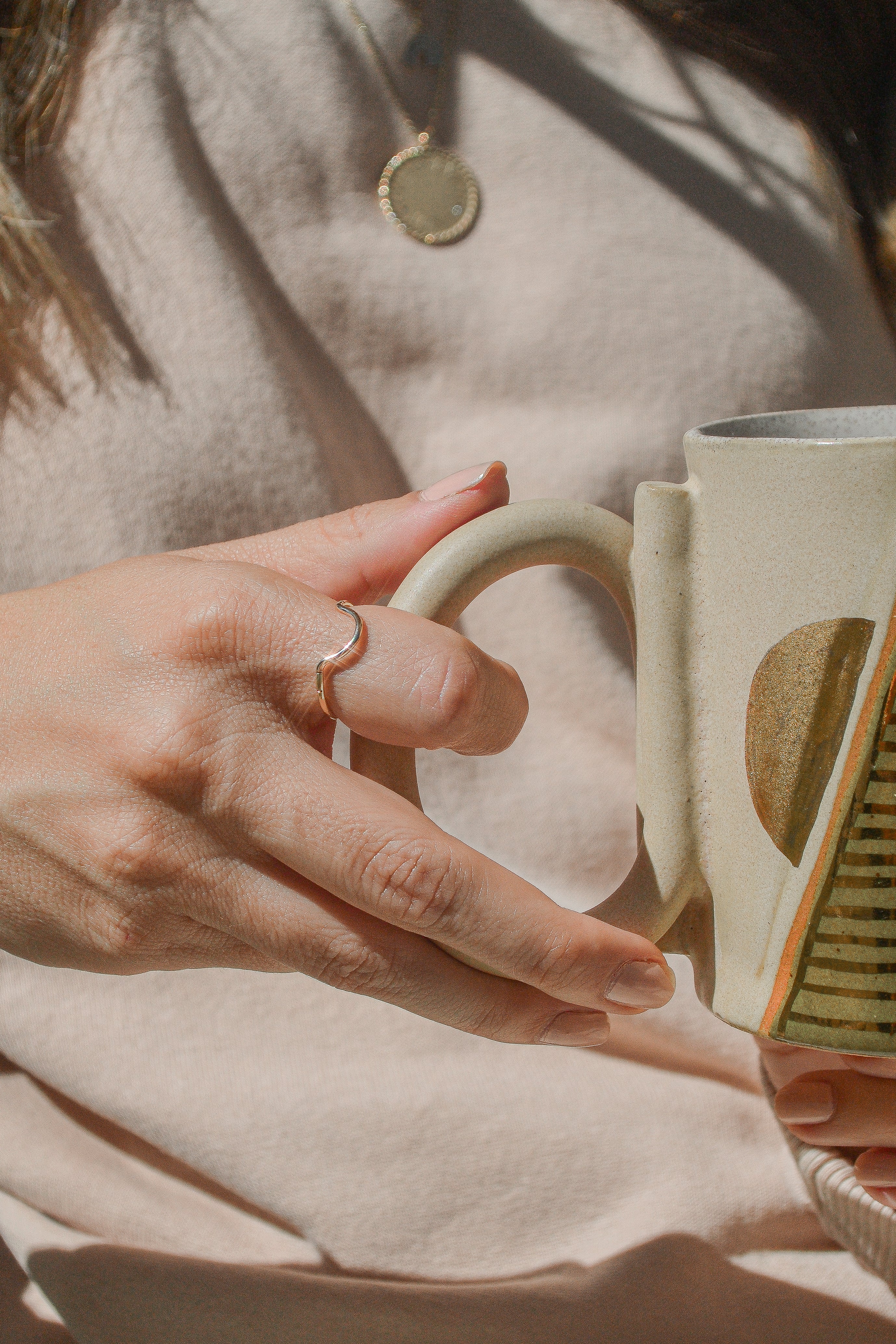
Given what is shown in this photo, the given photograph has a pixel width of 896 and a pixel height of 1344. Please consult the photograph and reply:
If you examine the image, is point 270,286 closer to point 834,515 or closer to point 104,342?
point 104,342

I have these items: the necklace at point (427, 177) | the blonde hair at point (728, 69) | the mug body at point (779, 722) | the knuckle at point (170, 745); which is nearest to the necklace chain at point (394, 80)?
the necklace at point (427, 177)

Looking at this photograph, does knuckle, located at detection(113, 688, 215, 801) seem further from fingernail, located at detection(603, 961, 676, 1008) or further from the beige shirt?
the beige shirt

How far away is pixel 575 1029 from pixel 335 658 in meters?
0.26

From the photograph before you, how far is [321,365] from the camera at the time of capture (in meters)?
0.96

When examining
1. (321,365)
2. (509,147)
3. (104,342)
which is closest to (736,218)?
(509,147)

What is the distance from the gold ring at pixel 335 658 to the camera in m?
0.48

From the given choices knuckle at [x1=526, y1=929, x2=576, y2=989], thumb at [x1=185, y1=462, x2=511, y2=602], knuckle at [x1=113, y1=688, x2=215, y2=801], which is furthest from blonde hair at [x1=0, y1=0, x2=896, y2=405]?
knuckle at [x1=526, y1=929, x2=576, y2=989]

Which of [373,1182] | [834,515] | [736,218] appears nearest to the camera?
[834,515]

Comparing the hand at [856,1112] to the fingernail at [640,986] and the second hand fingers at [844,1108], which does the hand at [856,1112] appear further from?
the fingernail at [640,986]

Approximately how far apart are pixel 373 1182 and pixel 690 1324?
0.28 m

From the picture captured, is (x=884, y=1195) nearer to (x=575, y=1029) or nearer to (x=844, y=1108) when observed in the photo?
(x=844, y=1108)

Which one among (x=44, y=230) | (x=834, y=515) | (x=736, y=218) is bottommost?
(x=834, y=515)

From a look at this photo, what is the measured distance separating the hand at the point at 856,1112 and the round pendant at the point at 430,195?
800mm

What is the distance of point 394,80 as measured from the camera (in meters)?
0.93
